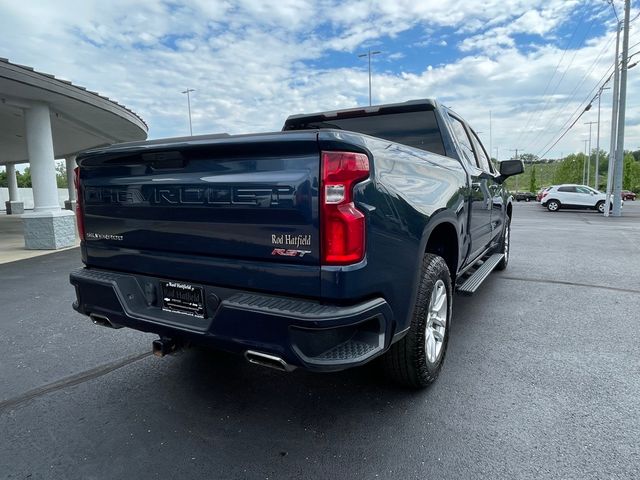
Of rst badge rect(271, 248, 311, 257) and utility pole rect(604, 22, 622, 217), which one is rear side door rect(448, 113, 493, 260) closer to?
rst badge rect(271, 248, 311, 257)

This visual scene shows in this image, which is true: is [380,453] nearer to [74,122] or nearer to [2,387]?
[2,387]

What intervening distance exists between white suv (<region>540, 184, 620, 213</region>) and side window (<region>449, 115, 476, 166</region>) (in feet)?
78.0

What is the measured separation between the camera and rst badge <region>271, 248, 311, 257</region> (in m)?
2.07

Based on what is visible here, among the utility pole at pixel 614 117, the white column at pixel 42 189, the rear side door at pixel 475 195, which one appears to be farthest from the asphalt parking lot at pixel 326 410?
the utility pole at pixel 614 117

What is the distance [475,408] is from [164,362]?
7.70ft

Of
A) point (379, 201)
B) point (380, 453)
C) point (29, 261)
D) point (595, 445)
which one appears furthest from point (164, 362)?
point (29, 261)

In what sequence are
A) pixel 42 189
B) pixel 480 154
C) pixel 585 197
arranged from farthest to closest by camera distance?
pixel 585 197
pixel 42 189
pixel 480 154

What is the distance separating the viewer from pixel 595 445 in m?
2.30

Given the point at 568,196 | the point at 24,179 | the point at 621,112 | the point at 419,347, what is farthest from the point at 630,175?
the point at 24,179

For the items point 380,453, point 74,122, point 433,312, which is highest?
point 74,122

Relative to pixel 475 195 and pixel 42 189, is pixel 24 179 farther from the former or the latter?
pixel 475 195

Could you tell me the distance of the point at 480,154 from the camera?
494cm

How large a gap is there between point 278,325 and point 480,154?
12.4 feet

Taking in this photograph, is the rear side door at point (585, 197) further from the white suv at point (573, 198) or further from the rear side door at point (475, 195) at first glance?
the rear side door at point (475, 195)
